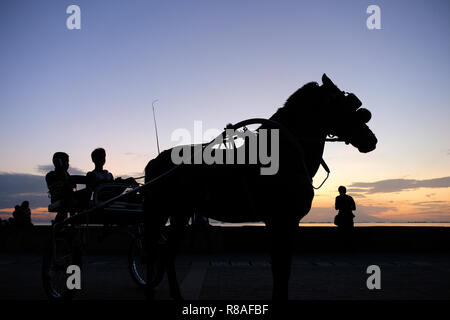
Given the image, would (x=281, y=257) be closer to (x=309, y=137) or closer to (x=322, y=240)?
(x=309, y=137)

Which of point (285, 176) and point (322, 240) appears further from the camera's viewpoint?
point (322, 240)

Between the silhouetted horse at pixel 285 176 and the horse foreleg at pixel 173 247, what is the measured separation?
1.10ft

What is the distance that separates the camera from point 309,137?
5.26 meters

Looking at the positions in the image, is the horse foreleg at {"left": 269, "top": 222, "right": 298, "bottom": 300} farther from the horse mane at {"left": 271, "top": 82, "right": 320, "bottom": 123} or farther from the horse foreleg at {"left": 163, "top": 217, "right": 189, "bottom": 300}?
the horse foreleg at {"left": 163, "top": 217, "right": 189, "bottom": 300}

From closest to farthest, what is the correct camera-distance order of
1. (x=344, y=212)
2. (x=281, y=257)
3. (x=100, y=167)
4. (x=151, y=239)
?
(x=281, y=257) < (x=151, y=239) < (x=100, y=167) < (x=344, y=212)

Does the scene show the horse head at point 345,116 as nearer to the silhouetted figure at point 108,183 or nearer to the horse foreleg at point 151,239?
the horse foreleg at point 151,239

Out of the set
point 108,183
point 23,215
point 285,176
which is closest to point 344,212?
point 108,183

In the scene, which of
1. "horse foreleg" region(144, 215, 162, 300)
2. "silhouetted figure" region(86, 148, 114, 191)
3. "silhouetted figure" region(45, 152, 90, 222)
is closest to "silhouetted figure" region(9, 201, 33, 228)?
"silhouetted figure" region(86, 148, 114, 191)

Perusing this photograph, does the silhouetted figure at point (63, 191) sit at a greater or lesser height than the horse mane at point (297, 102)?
lesser

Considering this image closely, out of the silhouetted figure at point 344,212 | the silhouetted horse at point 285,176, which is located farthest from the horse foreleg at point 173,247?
the silhouetted figure at point 344,212

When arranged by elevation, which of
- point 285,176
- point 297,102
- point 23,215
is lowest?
point 23,215

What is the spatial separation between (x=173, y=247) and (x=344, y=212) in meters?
10.4

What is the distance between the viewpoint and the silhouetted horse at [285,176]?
4.91m

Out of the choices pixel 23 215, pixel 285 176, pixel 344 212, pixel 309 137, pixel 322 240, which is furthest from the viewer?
pixel 23 215
